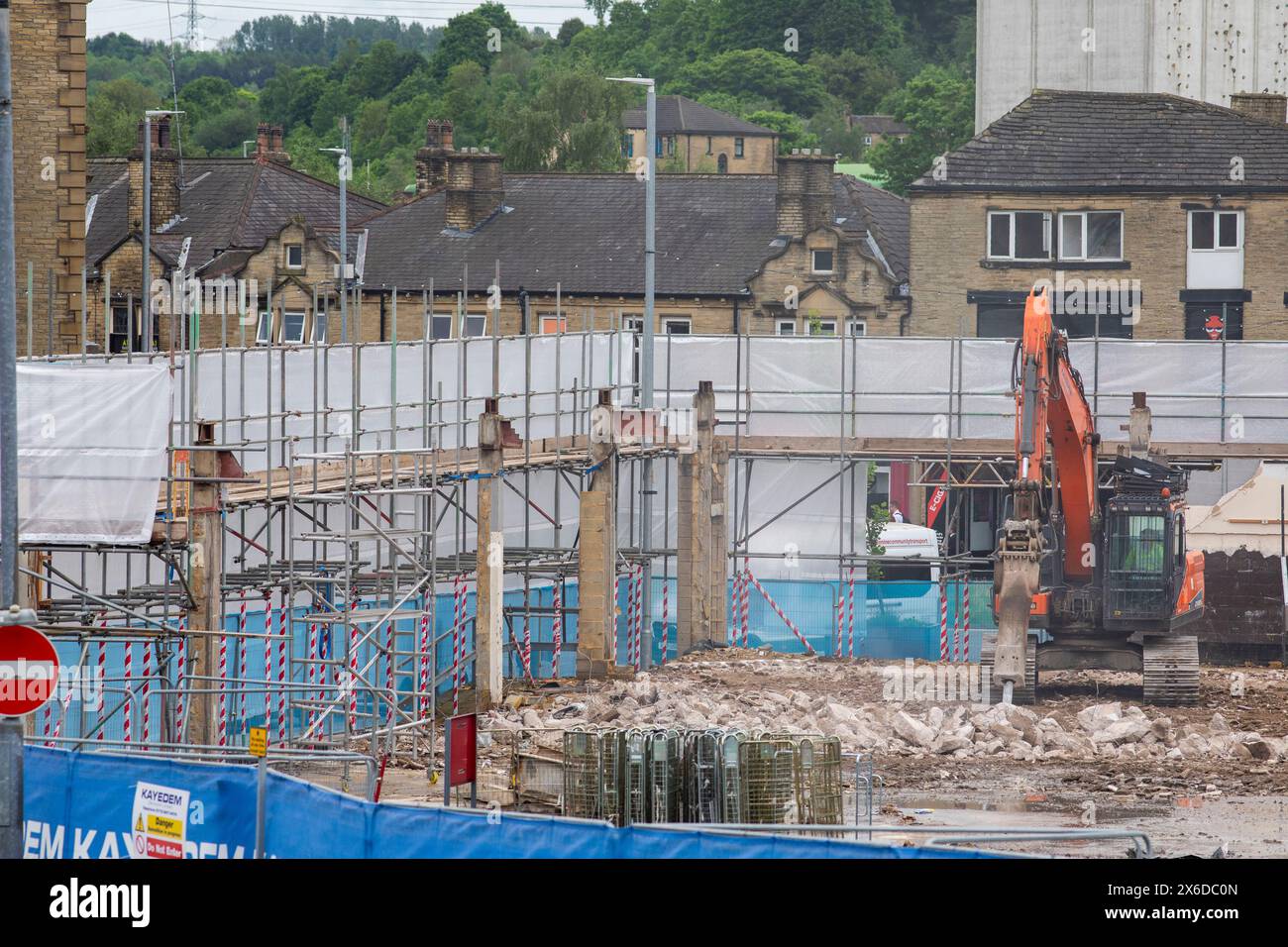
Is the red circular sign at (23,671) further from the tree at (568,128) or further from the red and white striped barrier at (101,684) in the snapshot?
the tree at (568,128)

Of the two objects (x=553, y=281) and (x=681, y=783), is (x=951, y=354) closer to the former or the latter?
(x=553, y=281)

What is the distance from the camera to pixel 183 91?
136625 millimetres

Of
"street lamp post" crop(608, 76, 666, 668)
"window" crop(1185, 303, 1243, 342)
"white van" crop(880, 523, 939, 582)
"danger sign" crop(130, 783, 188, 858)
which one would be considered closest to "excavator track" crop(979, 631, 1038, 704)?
"street lamp post" crop(608, 76, 666, 668)

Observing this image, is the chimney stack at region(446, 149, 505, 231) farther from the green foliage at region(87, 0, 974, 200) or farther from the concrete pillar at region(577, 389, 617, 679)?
the green foliage at region(87, 0, 974, 200)

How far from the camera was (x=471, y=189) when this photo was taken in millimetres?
54125

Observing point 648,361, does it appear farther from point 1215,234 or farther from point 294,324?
point 294,324

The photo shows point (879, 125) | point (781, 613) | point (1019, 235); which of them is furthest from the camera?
point (879, 125)

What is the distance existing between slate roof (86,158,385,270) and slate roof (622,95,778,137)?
53906 millimetres

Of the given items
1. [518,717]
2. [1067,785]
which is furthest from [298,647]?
[1067,785]

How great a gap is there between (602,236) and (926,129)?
161 feet

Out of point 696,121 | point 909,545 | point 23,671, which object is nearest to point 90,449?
point 23,671

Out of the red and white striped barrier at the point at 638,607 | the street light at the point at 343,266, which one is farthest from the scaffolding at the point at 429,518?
the street light at the point at 343,266

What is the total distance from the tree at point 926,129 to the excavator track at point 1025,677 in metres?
60.3

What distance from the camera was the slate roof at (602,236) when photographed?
50781 mm
